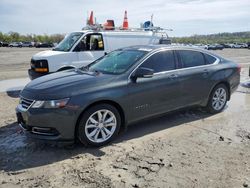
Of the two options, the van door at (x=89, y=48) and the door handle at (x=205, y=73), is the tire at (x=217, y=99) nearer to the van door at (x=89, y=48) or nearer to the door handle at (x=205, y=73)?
the door handle at (x=205, y=73)

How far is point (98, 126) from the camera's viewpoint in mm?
4676

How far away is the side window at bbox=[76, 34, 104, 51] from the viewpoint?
9.35 metres

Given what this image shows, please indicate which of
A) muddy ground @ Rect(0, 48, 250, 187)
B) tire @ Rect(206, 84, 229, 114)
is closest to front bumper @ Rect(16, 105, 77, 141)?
muddy ground @ Rect(0, 48, 250, 187)

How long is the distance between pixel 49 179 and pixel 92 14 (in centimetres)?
1057

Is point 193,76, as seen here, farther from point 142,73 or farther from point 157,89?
point 142,73

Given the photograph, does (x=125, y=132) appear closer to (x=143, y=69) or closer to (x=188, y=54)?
(x=143, y=69)

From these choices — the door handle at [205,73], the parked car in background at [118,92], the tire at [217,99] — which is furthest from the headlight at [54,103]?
the tire at [217,99]

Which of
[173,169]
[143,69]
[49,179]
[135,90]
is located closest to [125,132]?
[135,90]

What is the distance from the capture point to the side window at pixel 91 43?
9.35 metres

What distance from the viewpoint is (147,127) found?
5648mm

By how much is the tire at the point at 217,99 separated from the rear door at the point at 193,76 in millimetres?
282

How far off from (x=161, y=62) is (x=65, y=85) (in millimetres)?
1988

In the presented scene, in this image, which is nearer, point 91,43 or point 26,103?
point 26,103

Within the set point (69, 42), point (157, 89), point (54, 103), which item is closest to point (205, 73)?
point (157, 89)
